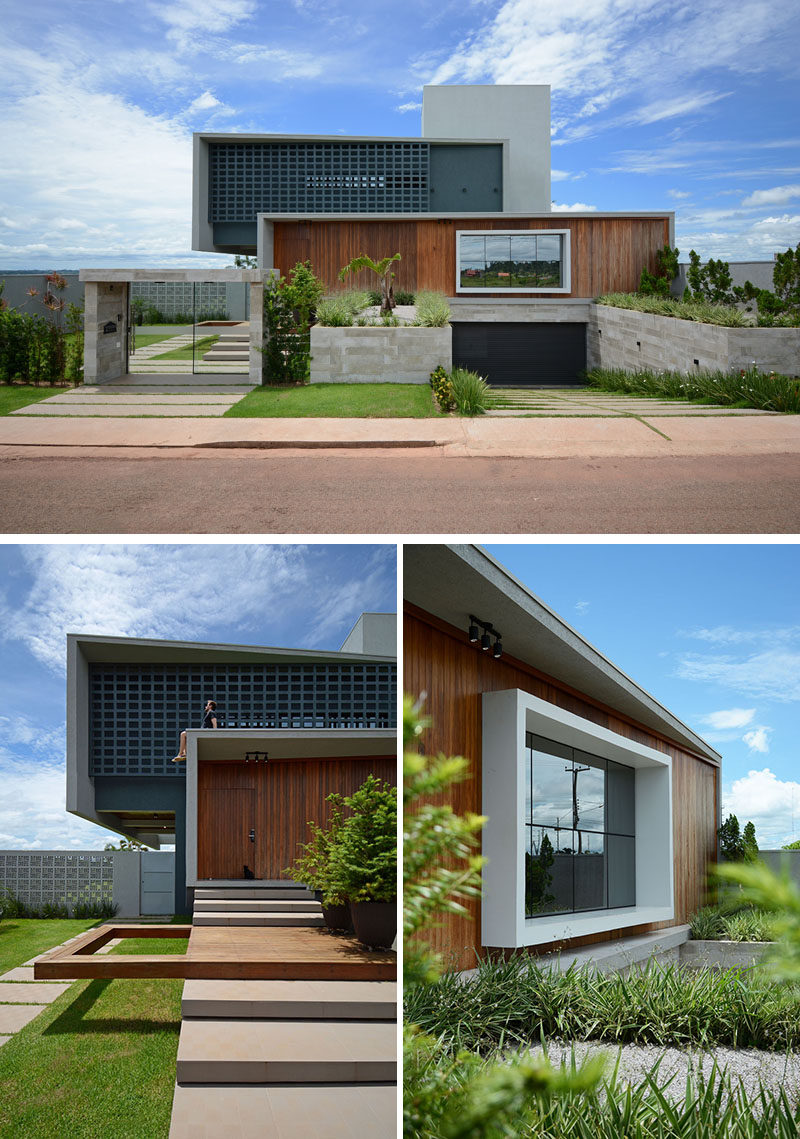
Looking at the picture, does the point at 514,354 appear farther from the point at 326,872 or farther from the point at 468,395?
the point at 326,872

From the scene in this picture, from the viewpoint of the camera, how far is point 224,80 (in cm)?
2353

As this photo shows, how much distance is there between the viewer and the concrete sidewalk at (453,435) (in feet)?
36.7

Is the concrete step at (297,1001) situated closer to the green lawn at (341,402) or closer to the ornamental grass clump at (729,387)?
the green lawn at (341,402)

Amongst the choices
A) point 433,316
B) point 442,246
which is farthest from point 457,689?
point 442,246

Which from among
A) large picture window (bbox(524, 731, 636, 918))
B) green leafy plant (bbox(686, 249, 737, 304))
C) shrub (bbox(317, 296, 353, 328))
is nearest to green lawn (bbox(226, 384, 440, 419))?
shrub (bbox(317, 296, 353, 328))

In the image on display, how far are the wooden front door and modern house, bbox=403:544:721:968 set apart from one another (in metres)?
3.23

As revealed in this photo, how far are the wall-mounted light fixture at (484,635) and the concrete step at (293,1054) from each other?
7.88 feet

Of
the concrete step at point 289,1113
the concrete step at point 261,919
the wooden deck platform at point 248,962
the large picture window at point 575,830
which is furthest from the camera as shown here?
the large picture window at point 575,830

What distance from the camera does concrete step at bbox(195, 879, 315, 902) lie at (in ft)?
31.5

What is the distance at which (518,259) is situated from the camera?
74.1 ft

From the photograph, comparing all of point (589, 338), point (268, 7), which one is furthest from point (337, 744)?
point (268, 7)

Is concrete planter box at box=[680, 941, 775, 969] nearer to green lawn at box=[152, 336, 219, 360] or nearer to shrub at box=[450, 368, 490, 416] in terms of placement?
shrub at box=[450, 368, 490, 416]

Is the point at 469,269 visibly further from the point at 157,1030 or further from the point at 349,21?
the point at 157,1030

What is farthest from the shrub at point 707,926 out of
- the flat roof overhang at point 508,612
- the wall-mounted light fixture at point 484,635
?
the wall-mounted light fixture at point 484,635
